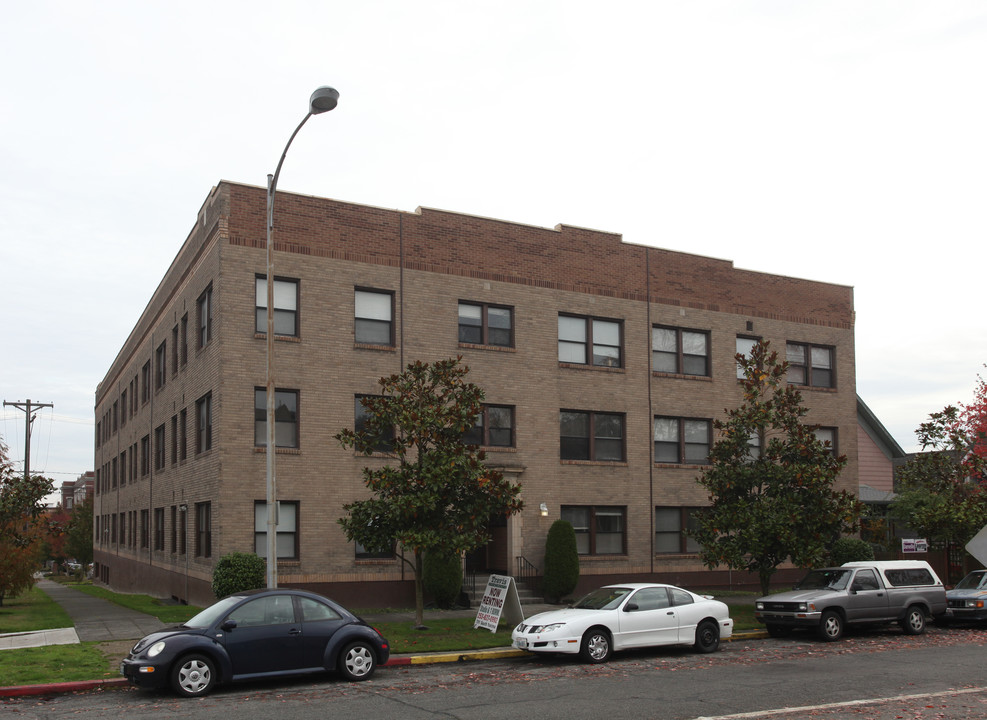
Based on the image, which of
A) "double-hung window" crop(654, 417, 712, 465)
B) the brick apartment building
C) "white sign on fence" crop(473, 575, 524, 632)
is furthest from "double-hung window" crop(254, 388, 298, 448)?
"double-hung window" crop(654, 417, 712, 465)

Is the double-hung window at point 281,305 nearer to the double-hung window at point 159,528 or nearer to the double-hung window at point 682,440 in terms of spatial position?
the double-hung window at point 159,528

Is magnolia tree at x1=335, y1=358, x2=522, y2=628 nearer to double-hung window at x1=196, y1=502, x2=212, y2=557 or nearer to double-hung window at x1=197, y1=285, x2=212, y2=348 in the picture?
double-hung window at x1=196, y1=502, x2=212, y2=557

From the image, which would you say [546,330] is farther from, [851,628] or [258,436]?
[851,628]

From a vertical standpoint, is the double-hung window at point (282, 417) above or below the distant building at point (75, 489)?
above

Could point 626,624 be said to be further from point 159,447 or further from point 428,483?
point 159,447

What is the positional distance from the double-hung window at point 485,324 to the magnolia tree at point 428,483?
7.55m

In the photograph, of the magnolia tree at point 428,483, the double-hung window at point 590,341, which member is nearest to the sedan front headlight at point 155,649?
the magnolia tree at point 428,483

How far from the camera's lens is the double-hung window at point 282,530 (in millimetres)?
23703

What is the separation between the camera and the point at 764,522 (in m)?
22.0

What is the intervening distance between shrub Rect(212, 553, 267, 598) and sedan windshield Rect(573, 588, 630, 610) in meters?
8.26

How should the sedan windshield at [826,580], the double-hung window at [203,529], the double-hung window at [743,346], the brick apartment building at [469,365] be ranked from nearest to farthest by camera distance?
the sedan windshield at [826,580], the brick apartment building at [469,365], the double-hung window at [203,529], the double-hung window at [743,346]

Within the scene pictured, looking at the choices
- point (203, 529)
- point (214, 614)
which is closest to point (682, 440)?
point (203, 529)

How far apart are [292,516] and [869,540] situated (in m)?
21.4

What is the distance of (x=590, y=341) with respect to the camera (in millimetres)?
28781
